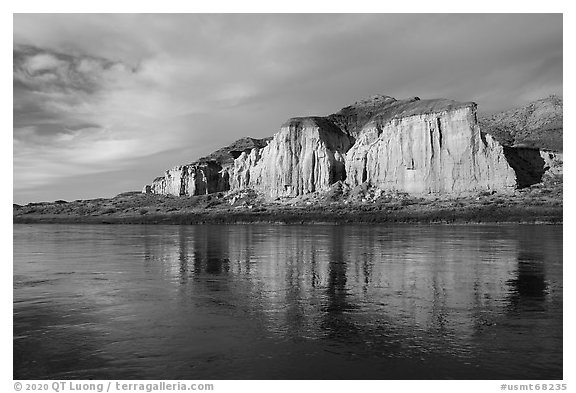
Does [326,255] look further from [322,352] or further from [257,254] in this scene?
[322,352]

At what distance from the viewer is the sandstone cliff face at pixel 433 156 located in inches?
4550

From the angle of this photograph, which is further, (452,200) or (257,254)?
(452,200)

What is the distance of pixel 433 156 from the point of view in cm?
12388

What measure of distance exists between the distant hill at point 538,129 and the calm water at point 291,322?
137281mm

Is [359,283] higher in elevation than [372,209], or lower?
lower

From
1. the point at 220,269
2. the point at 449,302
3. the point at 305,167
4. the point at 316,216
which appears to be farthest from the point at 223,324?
the point at 305,167

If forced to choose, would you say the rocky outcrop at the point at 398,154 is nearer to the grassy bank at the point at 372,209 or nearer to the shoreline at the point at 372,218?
the grassy bank at the point at 372,209

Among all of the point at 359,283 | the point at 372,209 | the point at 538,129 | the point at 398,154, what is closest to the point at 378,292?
the point at 359,283

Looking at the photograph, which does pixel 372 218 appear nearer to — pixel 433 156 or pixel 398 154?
pixel 433 156

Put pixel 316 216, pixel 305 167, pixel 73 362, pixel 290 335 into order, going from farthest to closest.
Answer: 1. pixel 305 167
2. pixel 316 216
3. pixel 290 335
4. pixel 73 362

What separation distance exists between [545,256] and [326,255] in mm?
15158

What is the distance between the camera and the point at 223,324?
13.4 m

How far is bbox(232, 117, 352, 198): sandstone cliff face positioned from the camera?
14862 cm

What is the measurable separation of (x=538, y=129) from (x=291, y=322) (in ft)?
625
